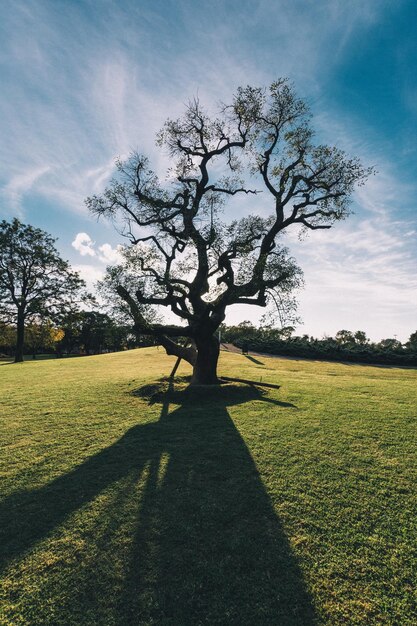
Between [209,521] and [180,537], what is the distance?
0.55 meters

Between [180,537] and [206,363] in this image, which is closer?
[180,537]

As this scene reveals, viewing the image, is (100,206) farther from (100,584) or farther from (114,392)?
(100,584)

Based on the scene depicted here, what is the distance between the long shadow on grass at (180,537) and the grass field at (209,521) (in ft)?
0.06

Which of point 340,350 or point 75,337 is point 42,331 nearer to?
point 340,350

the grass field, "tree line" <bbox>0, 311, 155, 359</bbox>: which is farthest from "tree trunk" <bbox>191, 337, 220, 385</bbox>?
the grass field

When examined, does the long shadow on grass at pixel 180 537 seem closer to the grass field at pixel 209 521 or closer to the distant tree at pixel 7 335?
the grass field at pixel 209 521

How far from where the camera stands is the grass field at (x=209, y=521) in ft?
10.6

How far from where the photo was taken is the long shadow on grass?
3188mm

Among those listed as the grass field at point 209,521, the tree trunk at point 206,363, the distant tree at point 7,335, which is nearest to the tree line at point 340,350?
the tree trunk at point 206,363

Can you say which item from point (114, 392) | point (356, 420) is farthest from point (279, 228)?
point (114, 392)

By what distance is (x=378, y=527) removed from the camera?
4.43m

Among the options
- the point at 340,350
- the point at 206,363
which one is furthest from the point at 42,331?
the point at 340,350

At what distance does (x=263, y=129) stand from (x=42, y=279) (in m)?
31.4

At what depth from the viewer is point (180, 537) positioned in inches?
167
